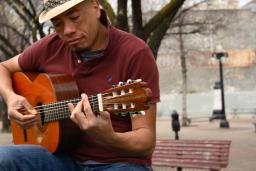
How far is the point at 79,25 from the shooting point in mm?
2781

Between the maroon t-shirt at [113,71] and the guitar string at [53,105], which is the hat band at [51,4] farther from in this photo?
the guitar string at [53,105]

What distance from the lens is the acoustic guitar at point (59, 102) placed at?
8.38ft

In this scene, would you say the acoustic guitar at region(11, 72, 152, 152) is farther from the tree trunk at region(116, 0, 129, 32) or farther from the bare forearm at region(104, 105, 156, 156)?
the tree trunk at region(116, 0, 129, 32)

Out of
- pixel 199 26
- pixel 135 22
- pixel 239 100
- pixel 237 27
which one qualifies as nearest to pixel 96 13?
pixel 135 22

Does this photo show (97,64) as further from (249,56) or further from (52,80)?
(249,56)

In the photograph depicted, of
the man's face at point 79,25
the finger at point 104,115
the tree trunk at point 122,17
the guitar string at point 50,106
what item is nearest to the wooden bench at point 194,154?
the tree trunk at point 122,17

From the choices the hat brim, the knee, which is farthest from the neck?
the knee

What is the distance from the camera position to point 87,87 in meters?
2.95

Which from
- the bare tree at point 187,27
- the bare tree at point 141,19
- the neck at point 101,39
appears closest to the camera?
the neck at point 101,39

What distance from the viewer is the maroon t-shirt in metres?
2.81

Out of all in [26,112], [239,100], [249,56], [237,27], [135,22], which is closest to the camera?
[26,112]

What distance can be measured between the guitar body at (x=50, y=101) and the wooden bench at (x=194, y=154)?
437 cm

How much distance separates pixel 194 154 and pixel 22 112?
5.11 meters

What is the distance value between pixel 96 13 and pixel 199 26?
2094 cm
